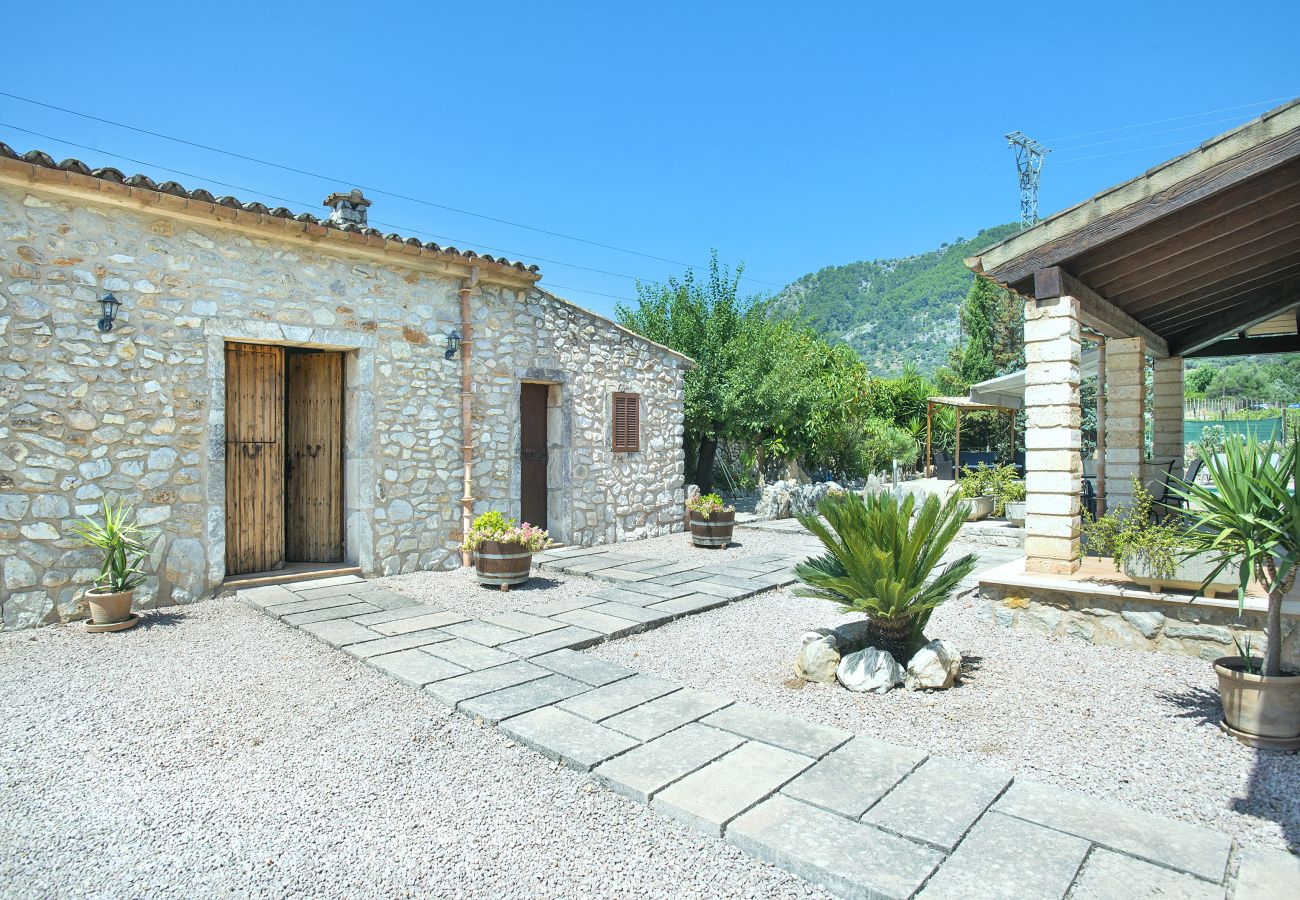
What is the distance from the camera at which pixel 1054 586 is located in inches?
200

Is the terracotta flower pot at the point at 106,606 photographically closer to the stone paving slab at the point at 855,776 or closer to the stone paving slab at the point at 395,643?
the stone paving slab at the point at 395,643

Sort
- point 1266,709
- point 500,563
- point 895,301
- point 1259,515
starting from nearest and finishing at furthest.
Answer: point 1266,709, point 1259,515, point 500,563, point 895,301

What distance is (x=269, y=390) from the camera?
7.15 m

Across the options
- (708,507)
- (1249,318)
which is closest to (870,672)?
(708,507)

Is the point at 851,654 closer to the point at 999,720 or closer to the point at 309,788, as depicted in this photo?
the point at 999,720

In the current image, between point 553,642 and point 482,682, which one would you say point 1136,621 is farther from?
point 482,682

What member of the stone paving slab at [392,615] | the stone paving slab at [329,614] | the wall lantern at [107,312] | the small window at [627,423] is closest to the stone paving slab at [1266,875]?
the stone paving slab at [392,615]

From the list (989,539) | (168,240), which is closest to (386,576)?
(168,240)

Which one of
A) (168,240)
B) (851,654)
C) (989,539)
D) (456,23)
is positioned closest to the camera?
(851,654)

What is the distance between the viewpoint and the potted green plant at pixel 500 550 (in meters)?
6.93

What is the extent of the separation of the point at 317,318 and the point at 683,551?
5.18 meters

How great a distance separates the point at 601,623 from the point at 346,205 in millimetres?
5424

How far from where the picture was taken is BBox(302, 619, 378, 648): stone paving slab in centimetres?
511

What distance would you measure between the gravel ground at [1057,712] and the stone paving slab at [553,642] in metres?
0.13
